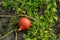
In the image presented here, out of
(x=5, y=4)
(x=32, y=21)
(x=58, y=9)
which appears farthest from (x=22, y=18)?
(x=58, y=9)

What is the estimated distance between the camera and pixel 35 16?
3012 millimetres

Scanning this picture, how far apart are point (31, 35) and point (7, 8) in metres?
0.54

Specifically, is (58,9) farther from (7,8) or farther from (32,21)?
(7,8)

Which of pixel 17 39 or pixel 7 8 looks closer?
pixel 17 39

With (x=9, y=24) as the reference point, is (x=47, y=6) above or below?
above

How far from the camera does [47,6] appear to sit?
10.2ft

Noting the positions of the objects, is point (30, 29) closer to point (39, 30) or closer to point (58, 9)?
point (39, 30)

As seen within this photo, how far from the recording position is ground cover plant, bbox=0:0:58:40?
2891 millimetres

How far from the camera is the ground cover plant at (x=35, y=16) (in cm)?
289

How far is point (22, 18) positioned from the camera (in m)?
2.95

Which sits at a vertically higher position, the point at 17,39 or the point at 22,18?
the point at 22,18

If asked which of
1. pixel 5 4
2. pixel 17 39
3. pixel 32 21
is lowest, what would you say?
pixel 17 39

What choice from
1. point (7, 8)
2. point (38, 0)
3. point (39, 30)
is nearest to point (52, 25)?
point (39, 30)

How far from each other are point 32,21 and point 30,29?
0.13 metres
